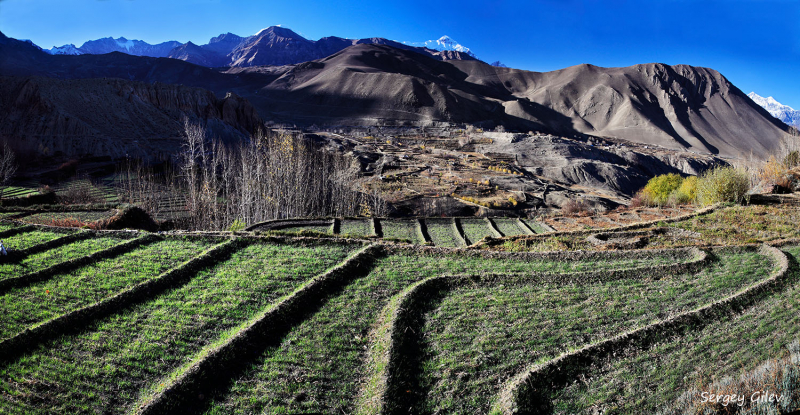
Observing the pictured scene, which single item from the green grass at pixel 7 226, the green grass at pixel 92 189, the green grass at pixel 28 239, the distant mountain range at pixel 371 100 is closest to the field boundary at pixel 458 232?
the green grass at pixel 28 239

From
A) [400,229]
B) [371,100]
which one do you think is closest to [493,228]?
[400,229]

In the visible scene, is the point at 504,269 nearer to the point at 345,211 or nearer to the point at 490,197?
the point at 345,211

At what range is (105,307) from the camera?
9.45 m

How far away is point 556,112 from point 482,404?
16125cm

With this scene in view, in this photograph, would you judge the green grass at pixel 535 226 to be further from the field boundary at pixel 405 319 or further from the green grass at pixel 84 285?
the green grass at pixel 84 285

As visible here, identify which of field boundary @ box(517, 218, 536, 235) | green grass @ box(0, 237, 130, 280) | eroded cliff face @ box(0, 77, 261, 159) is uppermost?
eroded cliff face @ box(0, 77, 261, 159)

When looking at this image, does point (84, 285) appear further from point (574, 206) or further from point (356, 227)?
point (574, 206)

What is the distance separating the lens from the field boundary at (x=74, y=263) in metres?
10.5

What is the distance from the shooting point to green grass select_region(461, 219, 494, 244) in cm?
2692

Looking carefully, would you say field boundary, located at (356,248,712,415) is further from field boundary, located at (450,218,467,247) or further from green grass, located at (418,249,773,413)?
field boundary, located at (450,218,467,247)

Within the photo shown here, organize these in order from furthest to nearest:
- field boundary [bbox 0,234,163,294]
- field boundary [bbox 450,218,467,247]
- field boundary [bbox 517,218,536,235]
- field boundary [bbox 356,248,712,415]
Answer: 1. field boundary [bbox 517,218,536,235]
2. field boundary [bbox 450,218,467,247]
3. field boundary [bbox 0,234,163,294]
4. field boundary [bbox 356,248,712,415]

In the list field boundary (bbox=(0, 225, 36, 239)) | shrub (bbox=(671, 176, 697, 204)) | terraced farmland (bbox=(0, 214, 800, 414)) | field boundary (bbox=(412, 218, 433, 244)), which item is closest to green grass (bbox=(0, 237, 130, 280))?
terraced farmland (bbox=(0, 214, 800, 414))

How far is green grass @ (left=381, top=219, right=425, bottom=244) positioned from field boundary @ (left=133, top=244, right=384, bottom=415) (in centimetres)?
1440

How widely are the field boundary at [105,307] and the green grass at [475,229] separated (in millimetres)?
17441
